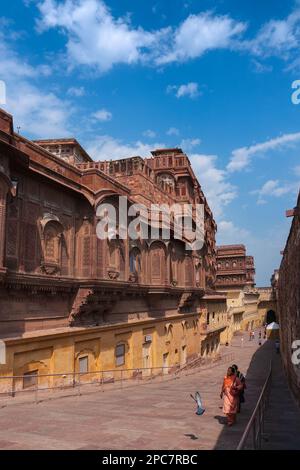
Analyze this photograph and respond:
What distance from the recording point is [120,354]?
19938mm

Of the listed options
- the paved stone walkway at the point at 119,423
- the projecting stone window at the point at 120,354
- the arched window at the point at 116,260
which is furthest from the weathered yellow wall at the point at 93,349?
the arched window at the point at 116,260

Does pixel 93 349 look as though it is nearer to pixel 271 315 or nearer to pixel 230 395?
pixel 230 395

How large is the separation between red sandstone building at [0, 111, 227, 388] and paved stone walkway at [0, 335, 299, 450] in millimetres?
2584

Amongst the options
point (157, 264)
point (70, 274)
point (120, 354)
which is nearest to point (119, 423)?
point (70, 274)

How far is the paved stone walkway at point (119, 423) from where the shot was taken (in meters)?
7.71

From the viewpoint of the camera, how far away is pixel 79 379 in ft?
53.5

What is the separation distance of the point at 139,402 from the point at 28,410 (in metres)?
3.39

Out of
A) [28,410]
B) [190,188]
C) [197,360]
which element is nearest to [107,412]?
[28,410]

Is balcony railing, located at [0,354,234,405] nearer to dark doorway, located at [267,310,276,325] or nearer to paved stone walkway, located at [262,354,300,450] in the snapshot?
paved stone walkway, located at [262,354,300,450]

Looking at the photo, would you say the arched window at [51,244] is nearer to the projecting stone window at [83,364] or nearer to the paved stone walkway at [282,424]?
the projecting stone window at [83,364]

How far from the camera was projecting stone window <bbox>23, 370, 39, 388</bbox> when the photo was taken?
543 inches

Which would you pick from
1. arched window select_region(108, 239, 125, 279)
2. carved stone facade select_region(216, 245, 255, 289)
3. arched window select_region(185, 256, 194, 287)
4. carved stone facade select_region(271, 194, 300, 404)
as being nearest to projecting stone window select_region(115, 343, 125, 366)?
arched window select_region(108, 239, 125, 279)

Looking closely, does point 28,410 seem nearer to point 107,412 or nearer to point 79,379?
point 107,412

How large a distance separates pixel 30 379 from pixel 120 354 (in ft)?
21.3
